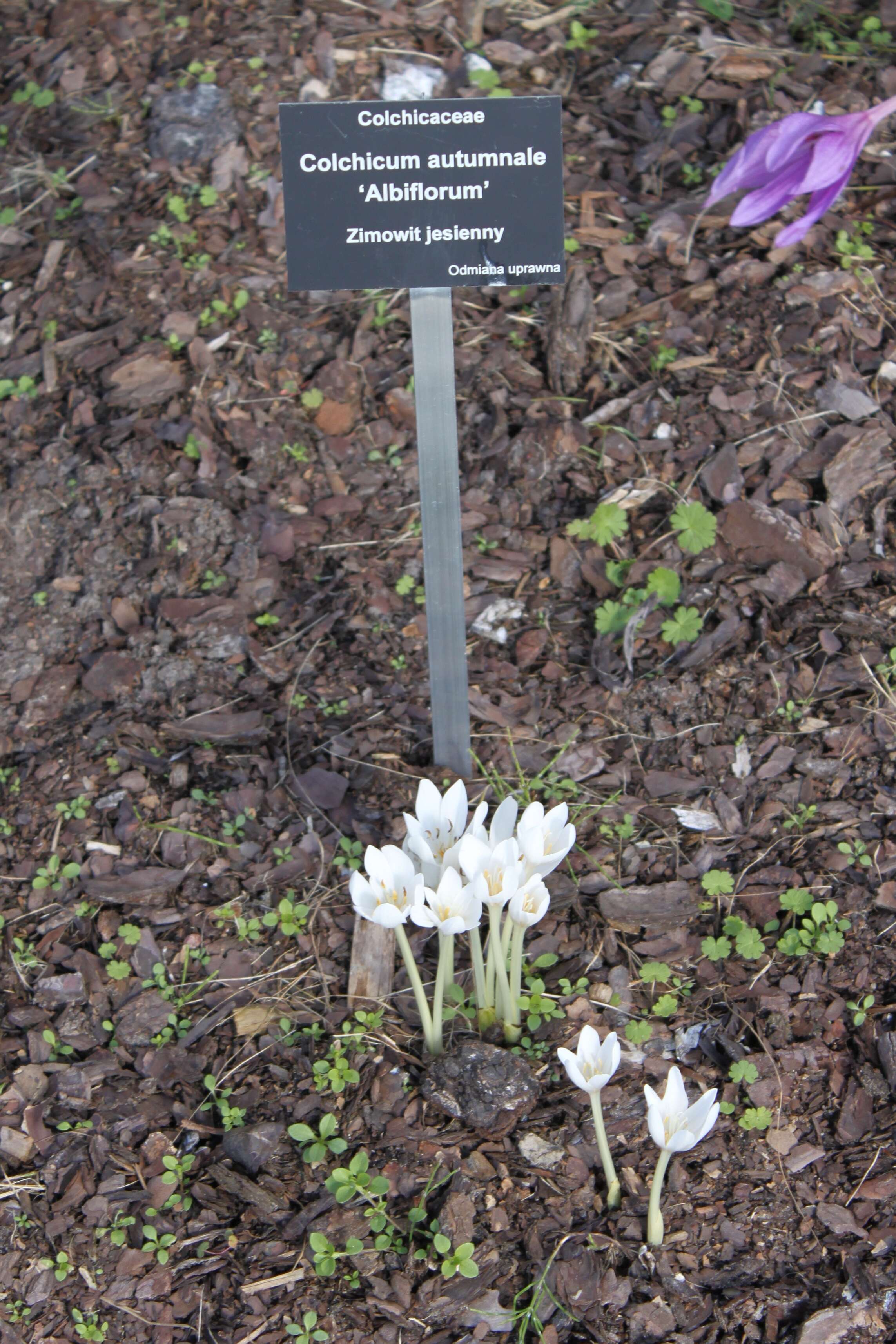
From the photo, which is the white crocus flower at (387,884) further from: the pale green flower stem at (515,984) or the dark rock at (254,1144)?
the dark rock at (254,1144)

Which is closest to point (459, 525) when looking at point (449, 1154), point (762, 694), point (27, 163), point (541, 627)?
point (541, 627)

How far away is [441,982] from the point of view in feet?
6.70

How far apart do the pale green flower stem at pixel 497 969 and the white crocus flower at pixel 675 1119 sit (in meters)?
0.37

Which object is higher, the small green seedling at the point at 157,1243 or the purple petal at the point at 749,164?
the purple petal at the point at 749,164

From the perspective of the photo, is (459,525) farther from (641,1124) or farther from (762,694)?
(641,1124)

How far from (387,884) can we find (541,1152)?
2.08ft

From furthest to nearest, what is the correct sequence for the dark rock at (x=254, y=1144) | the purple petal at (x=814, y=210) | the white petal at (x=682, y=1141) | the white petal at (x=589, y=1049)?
the dark rock at (x=254, y=1144)
the white petal at (x=589, y=1049)
the white petal at (x=682, y=1141)
the purple petal at (x=814, y=210)

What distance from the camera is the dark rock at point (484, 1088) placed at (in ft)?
6.67

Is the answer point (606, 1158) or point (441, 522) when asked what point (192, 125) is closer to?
point (441, 522)

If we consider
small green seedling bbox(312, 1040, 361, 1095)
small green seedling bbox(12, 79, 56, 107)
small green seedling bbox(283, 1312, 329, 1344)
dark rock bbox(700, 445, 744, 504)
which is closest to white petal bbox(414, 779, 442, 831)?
small green seedling bbox(312, 1040, 361, 1095)

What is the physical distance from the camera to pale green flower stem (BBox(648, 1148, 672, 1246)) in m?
1.79

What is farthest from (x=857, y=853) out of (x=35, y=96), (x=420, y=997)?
(x=35, y=96)

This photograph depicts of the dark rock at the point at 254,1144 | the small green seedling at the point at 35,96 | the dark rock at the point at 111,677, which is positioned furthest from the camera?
the small green seedling at the point at 35,96

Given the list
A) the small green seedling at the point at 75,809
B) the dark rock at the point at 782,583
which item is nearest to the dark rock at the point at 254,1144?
the small green seedling at the point at 75,809
